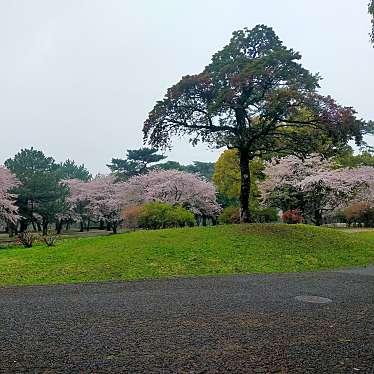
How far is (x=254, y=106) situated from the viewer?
1648cm

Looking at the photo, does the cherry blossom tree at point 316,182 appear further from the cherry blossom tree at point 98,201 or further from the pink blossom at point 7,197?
the pink blossom at point 7,197

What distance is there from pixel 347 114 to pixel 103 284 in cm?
1096

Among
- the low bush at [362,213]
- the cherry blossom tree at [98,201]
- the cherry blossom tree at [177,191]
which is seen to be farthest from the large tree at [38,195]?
the low bush at [362,213]

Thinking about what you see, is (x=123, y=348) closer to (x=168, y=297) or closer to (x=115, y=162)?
(x=168, y=297)

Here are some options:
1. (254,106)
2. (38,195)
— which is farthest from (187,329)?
(38,195)

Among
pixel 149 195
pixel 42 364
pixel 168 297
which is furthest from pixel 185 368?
pixel 149 195

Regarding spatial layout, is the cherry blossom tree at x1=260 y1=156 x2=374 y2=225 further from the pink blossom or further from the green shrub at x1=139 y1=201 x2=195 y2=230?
the pink blossom

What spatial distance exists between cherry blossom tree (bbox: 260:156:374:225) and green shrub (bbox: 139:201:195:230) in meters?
8.59

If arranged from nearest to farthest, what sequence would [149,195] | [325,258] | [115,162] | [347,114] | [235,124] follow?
1. [325,258]
2. [347,114]
3. [235,124]
4. [149,195]
5. [115,162]

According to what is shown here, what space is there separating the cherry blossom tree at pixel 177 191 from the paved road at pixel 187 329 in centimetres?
2351

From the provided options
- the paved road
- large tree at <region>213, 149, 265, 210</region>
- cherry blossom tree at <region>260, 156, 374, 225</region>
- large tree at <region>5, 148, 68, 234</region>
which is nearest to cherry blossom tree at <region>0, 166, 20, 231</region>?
large tree at <region>5, 148, 68, 234</region>

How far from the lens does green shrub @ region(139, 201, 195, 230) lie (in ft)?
75.0

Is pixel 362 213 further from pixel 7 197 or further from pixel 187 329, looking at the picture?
pixel 187 329

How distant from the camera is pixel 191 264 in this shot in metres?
11.8
